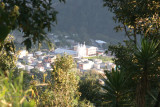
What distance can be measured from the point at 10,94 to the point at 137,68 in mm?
2598

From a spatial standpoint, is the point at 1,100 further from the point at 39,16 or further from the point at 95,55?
the point at 95,55

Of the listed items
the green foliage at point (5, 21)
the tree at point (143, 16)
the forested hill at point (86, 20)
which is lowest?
the green foliage at point (5, 21)

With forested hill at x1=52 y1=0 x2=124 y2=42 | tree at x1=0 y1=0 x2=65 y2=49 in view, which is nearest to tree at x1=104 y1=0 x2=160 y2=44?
tree at x1=0 y1=0 x2=65 y2=49

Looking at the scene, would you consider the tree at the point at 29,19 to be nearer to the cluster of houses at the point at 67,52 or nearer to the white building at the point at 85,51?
the cluster of houses at the point at 67,52

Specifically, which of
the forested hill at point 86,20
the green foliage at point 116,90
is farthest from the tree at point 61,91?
the forested hill at point 86,20

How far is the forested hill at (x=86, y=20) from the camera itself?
376ft

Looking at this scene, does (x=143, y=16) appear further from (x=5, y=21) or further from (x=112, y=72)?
(x=5, y=21)

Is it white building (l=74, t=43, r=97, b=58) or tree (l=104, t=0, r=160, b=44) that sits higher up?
white building (l=74, t=43, r=97, b=58)

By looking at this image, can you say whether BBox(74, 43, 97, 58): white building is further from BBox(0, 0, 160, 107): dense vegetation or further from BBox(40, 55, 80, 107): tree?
BBox(0, 0, 160, 107): dense vegetation

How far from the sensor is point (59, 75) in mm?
8164

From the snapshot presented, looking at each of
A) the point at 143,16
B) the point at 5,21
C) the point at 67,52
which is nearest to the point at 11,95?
the point at 5,21

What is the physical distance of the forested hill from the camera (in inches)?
4515

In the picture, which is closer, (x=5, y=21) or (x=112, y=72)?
(x=5, y=21)

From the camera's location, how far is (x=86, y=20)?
12156 centimetres
